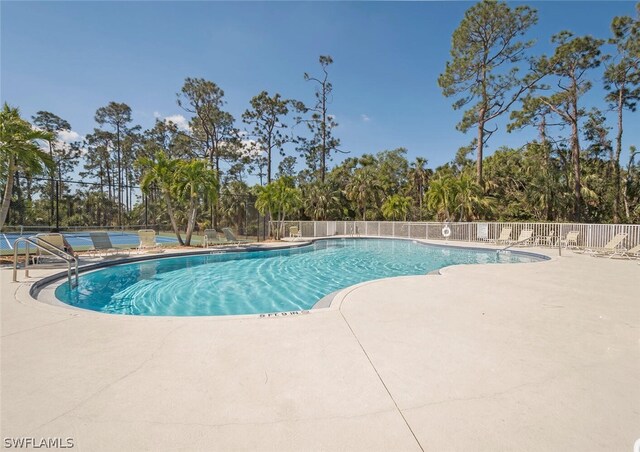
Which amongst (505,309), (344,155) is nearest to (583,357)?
(505,309)

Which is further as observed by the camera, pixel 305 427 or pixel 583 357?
pixel 583 357

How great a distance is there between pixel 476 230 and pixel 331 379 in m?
17.8

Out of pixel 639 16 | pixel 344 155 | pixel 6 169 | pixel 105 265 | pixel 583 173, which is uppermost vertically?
pixel 639 16

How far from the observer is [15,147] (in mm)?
8070

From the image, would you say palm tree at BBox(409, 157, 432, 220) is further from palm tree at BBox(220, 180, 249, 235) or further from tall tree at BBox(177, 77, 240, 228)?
tall tree at BBox(177, 77, 240, 228)

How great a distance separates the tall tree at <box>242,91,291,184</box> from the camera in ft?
93.4

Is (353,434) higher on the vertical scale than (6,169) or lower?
lower

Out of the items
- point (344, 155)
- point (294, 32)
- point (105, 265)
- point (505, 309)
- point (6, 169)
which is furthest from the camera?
point (344, 155)

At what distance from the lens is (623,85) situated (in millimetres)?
19219

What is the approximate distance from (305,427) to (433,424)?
787 millimetres

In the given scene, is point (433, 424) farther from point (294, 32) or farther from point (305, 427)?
point (294, 32)
